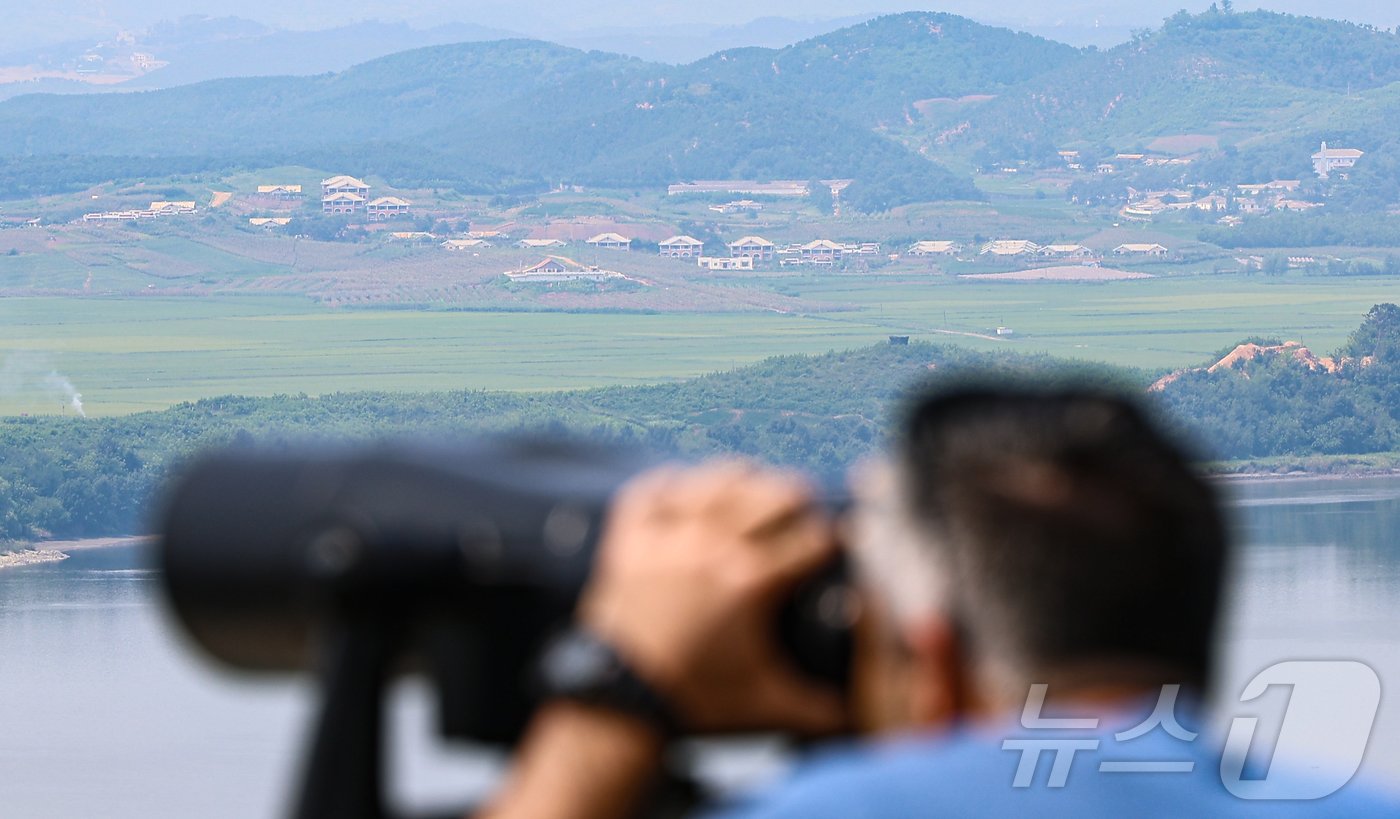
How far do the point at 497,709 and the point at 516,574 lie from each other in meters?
0.10

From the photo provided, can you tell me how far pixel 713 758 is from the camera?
1.11 m

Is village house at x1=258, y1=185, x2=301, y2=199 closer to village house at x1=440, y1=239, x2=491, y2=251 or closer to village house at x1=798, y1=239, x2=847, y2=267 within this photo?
village house at x1=440, y1=239, x2=491, y2=251

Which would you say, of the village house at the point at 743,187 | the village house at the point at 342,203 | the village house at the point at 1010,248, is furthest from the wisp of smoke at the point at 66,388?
the village house at the point at 743,187

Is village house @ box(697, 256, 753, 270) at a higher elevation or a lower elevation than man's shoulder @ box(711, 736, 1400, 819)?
lower

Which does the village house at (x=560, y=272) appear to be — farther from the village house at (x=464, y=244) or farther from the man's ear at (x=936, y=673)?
the man's ear at (x=936, y=673)

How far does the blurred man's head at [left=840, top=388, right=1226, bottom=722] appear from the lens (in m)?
0.98

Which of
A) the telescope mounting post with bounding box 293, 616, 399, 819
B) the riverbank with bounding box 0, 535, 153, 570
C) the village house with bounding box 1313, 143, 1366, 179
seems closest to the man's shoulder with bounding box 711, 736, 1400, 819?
the telescope mounting post with bounding box 293, 616, 399, 819

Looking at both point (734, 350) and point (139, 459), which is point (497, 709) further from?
point (734, 350)

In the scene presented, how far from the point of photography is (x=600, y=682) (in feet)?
3.32

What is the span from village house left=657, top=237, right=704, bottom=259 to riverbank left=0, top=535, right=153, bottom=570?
149 ft

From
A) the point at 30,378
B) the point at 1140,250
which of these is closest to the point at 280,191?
the point at 30,378

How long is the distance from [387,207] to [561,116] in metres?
33.7

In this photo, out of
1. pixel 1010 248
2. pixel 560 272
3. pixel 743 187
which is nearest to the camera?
pixel 560 272

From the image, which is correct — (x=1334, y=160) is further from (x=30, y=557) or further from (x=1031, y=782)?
(x=1031, y=782)
